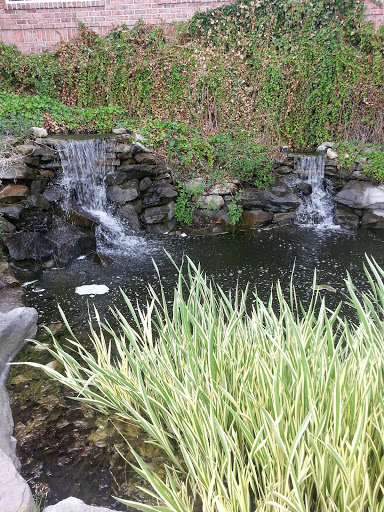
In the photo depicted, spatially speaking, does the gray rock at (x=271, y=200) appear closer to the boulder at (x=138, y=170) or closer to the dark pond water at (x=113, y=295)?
the dark pond water at (x=113, y=295)

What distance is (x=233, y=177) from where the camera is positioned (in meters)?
7.11

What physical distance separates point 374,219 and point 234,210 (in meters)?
A: 2.33

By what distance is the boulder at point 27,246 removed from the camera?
5164mm

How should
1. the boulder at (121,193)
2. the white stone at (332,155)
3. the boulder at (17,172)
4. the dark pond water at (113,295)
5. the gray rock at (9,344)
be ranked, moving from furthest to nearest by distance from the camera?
1. the white stone at (332,155)
2. the boulder at (121,193)
3. the boulder at (17,172)
4. the gray rock at (9,344)
5. the dark pond water at (113,295)

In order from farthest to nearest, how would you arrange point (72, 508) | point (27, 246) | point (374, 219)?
point (374, 219) < point (27, 246) < point (72, 508)

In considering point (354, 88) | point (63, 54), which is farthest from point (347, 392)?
point (63, 54)

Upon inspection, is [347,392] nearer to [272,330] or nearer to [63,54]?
[272,330]

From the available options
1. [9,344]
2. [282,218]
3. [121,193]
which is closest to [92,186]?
[121,193]

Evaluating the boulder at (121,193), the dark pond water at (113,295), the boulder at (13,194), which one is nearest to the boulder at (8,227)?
the boulder at (13,194)

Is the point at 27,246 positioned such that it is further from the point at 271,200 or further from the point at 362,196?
the point at 362,196

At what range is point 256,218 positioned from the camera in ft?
22.5

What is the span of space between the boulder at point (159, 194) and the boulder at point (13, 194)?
190cm

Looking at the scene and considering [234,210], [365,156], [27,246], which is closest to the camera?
[27,246]

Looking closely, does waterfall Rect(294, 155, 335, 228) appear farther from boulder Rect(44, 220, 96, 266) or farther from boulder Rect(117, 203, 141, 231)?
boulder Rect(44, 220, 96, 266)
